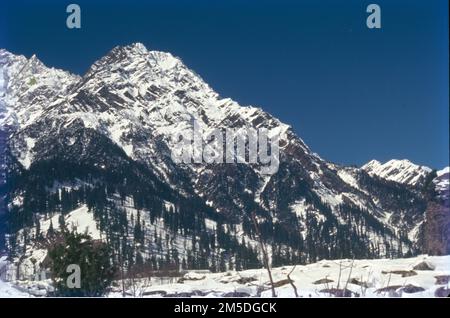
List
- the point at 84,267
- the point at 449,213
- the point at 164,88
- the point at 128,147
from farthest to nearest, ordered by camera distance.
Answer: the point at 164,88, the point at 128,147, the point at 84,267, the point at 449,213

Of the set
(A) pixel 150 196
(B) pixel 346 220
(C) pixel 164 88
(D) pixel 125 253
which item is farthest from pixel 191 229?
(D) pixel 125 253

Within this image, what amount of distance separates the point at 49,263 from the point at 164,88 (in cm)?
17262

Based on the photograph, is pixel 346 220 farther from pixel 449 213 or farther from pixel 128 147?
pixel 449 213

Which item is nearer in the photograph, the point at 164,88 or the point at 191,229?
the point at 191,229

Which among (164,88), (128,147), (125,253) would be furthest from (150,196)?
(125,253)

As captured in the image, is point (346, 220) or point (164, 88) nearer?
point (346, 220)

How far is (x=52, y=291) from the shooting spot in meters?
7.27

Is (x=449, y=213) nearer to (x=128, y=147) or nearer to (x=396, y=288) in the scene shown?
(x=396, y=288)
